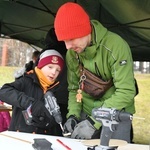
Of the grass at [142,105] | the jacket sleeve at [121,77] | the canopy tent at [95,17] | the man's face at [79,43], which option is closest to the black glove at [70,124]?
the jacket sleeve at [121,77]

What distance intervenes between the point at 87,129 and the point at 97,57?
14.1 inches

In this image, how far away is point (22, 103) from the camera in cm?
188

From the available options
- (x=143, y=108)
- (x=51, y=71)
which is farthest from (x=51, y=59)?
(x=143, y=108)

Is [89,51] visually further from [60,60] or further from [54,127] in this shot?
[54,127]

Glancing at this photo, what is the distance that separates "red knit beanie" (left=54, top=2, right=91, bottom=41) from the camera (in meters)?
1.51

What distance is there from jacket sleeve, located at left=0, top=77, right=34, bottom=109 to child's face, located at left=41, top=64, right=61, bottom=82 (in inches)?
7.1

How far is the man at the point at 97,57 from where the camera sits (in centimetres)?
153

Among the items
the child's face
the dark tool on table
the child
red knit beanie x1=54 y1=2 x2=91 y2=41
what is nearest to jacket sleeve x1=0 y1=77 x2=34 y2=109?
the child

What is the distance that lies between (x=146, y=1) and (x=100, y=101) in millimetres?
1362

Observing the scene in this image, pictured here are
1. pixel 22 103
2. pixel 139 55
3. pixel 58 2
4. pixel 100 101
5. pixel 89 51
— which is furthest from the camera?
pixel 139 55

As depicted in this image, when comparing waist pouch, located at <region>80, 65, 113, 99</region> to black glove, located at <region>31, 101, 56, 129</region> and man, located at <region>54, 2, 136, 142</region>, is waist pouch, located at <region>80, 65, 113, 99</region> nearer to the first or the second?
man, located at <region>54, 2, 136, 142</region>

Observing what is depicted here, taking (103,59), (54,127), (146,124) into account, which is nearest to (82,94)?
(103,59)

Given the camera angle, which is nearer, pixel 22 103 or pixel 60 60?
pixel 22 103

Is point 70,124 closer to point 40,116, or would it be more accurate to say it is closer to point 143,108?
point 40,116
